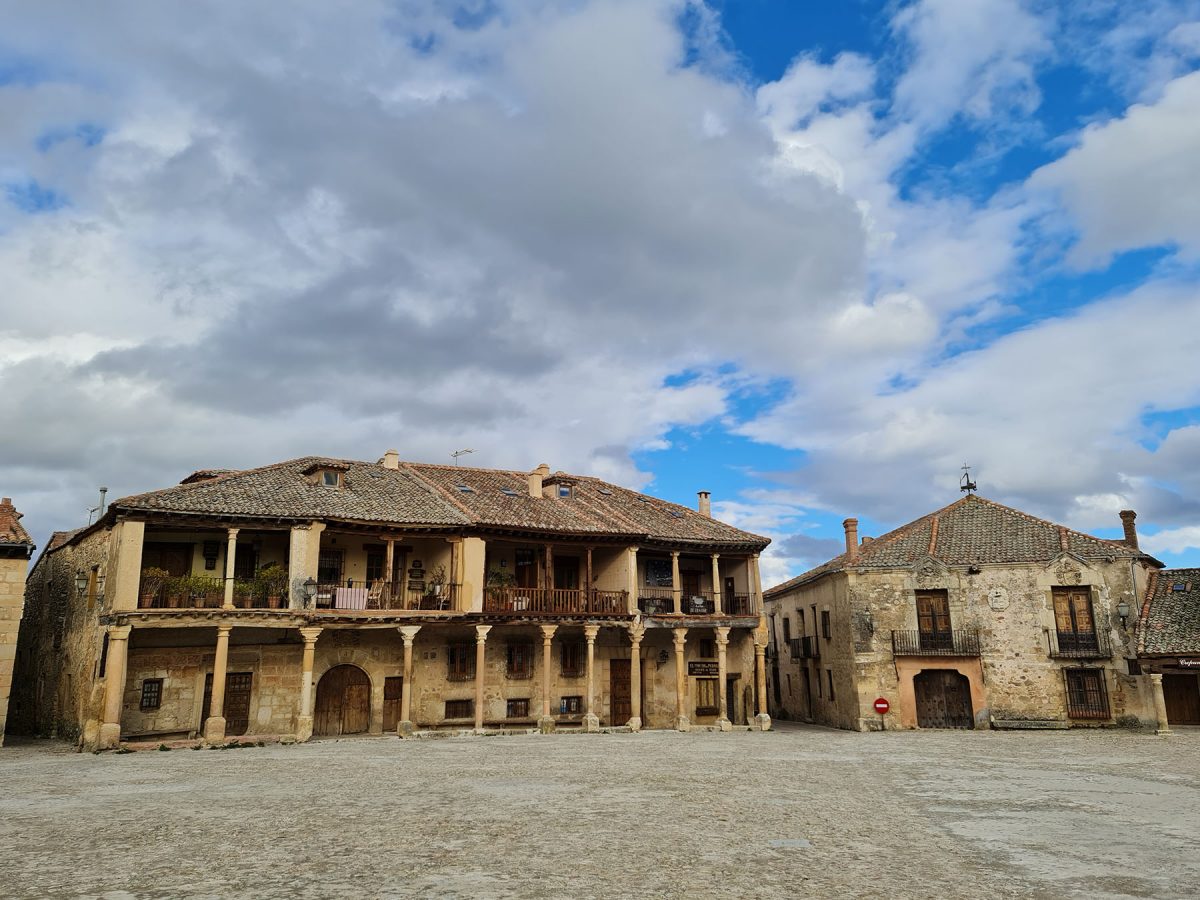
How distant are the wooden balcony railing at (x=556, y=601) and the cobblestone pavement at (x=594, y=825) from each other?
310 inches

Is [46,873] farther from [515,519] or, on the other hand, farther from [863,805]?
[515,519]

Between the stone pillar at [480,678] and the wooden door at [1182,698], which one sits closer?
the stone pillar at [480,678]

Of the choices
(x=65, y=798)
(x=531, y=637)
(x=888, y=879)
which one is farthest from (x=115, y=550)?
(x=888, y=879)

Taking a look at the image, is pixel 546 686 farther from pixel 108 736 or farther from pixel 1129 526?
pixel 1129 526

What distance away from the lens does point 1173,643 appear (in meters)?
29.0

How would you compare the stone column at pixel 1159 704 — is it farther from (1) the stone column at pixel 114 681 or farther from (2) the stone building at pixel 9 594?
(2) the stone building at pixel 9 594

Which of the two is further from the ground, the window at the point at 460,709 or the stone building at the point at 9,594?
the stone building at the point at 9,594

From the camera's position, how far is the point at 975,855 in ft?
34.0

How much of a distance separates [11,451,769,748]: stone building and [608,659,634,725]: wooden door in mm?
57

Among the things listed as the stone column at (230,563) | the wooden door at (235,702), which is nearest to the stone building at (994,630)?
the wooden door at (235,702)

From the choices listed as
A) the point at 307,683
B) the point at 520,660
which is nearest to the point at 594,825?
the point at 307,683

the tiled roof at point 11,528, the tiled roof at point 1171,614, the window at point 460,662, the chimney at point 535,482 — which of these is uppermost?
the chimney at point 535,482

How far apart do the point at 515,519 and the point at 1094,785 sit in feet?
61.5

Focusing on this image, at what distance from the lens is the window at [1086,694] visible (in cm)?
3031
